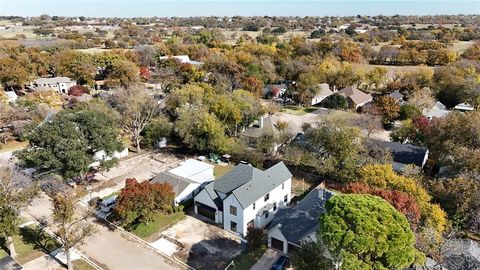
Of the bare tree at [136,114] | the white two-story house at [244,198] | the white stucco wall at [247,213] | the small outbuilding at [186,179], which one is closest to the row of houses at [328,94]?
the bare tree at [136,114]

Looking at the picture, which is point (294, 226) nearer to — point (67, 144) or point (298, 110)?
point (67, 144)

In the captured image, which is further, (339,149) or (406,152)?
(406,152)

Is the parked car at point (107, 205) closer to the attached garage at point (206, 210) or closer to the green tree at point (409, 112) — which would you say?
the attached garage at point (206, 210)

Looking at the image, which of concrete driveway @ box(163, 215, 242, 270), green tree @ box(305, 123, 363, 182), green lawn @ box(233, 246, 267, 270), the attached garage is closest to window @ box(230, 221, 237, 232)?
concrete driveway @ box(163, 215, 242, 270)

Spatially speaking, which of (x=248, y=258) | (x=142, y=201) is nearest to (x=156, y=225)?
(x=142, y=201)

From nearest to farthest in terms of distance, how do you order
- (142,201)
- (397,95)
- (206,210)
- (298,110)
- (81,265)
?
(81,265)
(142,201)
(206,210)
(397,95)
(298,110)

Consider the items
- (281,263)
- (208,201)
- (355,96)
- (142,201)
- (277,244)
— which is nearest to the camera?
(281,263)

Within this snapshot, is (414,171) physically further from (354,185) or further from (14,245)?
(14,245)
